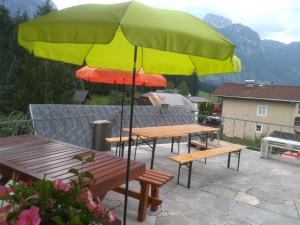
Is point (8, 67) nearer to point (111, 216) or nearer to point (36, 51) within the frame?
point (36, 51)

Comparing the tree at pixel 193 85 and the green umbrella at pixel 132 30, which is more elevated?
the tree at pixel 193 85

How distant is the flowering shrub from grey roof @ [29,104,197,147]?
596cm

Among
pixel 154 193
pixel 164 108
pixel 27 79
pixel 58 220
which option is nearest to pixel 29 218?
pixel 58 220

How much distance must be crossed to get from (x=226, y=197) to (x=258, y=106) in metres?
34.0

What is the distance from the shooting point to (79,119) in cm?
964

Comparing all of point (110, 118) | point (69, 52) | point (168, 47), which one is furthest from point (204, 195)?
point (110, 118)

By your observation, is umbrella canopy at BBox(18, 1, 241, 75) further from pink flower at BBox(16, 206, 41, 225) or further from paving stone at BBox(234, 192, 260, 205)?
paving stone at BBox(234, 192, 260, 205)

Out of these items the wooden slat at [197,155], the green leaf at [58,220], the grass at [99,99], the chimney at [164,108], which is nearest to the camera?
the green leaf at [58,220]

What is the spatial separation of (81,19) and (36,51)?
125 centimetres

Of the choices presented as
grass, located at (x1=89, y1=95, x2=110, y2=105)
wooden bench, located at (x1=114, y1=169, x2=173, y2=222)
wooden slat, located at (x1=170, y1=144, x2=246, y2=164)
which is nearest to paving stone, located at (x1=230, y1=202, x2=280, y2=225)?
wooden slat, located at (x1=170, y1=144, x2=246, y2=164)

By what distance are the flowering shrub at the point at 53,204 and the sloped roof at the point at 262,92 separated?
3543 cm

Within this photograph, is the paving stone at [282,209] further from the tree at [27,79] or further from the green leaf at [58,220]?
the tree at [27,79]

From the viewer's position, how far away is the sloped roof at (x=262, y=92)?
114 feet

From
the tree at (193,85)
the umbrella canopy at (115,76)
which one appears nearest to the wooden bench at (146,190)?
the umbrella canopy at (115,76)
